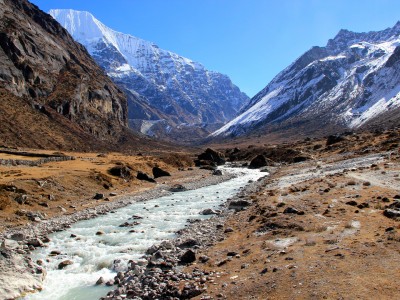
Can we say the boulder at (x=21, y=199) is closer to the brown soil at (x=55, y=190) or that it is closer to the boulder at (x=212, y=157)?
the brown soil at (x=55, y=190)

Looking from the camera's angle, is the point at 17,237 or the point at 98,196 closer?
the point at 17,237

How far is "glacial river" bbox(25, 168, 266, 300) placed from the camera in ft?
66.8

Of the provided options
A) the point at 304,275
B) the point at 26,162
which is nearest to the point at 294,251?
the point at 304,275

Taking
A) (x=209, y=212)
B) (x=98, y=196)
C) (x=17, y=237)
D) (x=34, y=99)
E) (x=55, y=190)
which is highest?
A: (x=34, y=99)

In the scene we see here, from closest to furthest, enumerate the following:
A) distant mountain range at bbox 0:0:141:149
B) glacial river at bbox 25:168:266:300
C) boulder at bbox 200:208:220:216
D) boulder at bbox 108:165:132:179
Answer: glacial river at bbox 25:168:266:300 → boulder at bbox 200:208:220:216 → boulder at bbox 108:165:132:179 → distant mountain range at bbox 0:0:141:149

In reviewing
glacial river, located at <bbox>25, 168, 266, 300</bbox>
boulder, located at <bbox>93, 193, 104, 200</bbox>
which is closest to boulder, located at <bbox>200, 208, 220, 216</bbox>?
glacial river, located at <bbox>25, 168, 266, 300</bbox>

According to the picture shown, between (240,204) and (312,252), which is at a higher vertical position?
(240,204)

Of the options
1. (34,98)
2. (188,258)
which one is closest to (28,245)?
(188,258)

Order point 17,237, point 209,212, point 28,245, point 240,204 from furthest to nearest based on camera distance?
point 240,204 → point 209,212 → point 17,237 → point 28,245

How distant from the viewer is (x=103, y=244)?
92.4 ft

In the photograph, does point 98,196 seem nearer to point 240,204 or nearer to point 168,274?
point 240,204

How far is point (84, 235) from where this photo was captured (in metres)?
31.2

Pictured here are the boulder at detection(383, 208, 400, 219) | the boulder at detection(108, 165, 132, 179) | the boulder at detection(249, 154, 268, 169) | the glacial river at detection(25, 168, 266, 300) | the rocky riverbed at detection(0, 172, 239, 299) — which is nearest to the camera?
the rocky riverbed at detection(0, 172, 239, 299)

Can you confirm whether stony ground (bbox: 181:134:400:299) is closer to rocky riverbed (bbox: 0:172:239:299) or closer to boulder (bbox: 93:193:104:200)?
rocky riverbed (bbox: 0:172:239:299)
